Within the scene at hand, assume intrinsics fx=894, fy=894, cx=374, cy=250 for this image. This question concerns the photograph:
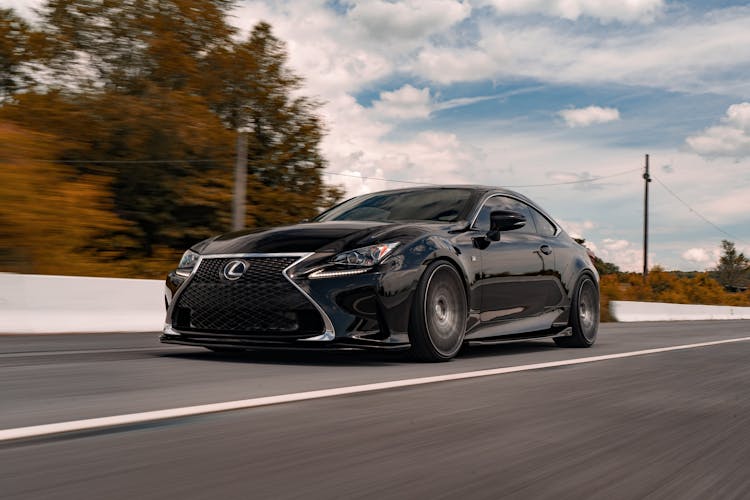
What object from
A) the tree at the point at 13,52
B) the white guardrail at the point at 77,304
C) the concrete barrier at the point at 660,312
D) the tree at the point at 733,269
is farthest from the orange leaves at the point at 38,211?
the tree at the point at 733,269

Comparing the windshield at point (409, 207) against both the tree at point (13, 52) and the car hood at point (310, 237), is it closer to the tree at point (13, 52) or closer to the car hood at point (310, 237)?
the car hood at point (310, 237)

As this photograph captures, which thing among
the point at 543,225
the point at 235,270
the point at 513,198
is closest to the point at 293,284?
the point at 235,270

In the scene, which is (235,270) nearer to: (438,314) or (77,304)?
(438,314)

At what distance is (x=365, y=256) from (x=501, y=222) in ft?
5.63

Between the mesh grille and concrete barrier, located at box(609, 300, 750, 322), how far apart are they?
21862 mm

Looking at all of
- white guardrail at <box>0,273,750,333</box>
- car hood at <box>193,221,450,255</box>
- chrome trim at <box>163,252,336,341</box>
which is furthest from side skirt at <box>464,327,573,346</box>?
white guardrail at <box>0,273,750,333</box>

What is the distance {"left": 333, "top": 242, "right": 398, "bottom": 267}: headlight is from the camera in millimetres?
6297

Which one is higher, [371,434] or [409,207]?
[409,207]

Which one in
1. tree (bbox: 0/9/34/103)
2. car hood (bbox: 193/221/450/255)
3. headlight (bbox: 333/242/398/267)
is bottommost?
headlight (bbox: 333/242/398/267)

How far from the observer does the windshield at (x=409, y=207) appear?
7.64m

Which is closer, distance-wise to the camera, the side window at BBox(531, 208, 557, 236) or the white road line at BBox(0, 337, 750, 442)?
the white road line at BBox(0, 337, 750, 442)

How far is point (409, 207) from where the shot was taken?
25.6ft

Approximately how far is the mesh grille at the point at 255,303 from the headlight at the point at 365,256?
0.34 metres

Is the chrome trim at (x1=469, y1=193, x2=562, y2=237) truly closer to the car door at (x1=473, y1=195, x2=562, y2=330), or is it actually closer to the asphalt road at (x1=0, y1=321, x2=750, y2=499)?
the car door at (x1=473, y1=195, x2=562, y2=330)
